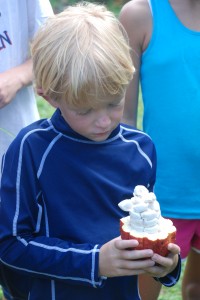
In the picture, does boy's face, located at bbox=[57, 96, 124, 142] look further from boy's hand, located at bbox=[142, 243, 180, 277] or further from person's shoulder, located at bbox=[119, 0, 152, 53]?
person's shoulder, located at bbox=[119, 0, 152, 53]

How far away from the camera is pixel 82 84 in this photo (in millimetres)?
2018

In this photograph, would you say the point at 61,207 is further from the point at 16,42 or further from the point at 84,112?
the point at 16,42

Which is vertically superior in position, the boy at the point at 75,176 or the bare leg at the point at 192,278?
the boy at the point at 75,176

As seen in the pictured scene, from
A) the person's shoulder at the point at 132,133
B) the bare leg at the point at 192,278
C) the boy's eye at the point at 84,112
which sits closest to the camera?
the boy's eye at the point at 84,112

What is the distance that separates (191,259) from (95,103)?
1.39 m

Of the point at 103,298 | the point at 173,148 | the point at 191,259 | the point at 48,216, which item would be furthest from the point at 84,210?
the point at 191,259

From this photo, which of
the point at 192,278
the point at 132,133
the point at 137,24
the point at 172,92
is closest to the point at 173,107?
the point at 172,92

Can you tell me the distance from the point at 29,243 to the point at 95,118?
43 cm

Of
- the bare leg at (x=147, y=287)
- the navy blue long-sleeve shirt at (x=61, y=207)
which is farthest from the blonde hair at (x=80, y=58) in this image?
the bare leg at (x=147, y=287)

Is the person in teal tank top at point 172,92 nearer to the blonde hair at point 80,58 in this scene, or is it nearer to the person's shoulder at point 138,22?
the person's shoulder at point 138,22

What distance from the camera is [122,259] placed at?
2.02 meters

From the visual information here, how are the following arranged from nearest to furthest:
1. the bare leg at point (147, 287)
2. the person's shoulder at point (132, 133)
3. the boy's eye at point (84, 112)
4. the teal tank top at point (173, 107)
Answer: the boy's eye at point (84, 112) < the person's shoulder at point (132, 133) < the teal tank top at point (173, 107) < the bare leg at point (147, 287)

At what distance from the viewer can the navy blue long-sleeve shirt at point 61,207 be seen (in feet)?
6.86

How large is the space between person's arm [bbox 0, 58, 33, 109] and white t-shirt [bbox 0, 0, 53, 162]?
0.15ft
